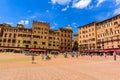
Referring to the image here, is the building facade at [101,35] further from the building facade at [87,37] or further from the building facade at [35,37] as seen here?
the building facade at [35,37]

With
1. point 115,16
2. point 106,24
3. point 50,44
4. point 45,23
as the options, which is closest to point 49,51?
point 50,44

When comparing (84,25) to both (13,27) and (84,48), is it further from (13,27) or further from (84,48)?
(13,27)

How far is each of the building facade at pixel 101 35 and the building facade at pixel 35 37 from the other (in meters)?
11.6

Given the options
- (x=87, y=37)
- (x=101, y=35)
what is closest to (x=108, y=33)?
(x=101, y=35)

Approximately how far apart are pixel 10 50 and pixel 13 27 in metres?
14.0

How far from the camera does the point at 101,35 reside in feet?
246

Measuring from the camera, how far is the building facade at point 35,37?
78.1 metres

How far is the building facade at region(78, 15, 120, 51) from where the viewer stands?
6594cm

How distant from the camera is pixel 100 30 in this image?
7619 cm

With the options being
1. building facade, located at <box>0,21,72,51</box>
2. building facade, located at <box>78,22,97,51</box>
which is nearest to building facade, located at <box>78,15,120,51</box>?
building facade, located at <box>78,22,97,51</box>

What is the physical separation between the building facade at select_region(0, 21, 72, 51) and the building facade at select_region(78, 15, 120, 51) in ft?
38.1

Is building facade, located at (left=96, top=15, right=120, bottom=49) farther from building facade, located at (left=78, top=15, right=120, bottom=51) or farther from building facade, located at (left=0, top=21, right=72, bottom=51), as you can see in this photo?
building facade, located at (left=0, top=21, right=72, bottom=51)

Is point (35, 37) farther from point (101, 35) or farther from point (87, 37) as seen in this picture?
point (101, 35)

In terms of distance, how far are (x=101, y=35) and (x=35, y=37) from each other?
38624 mm
